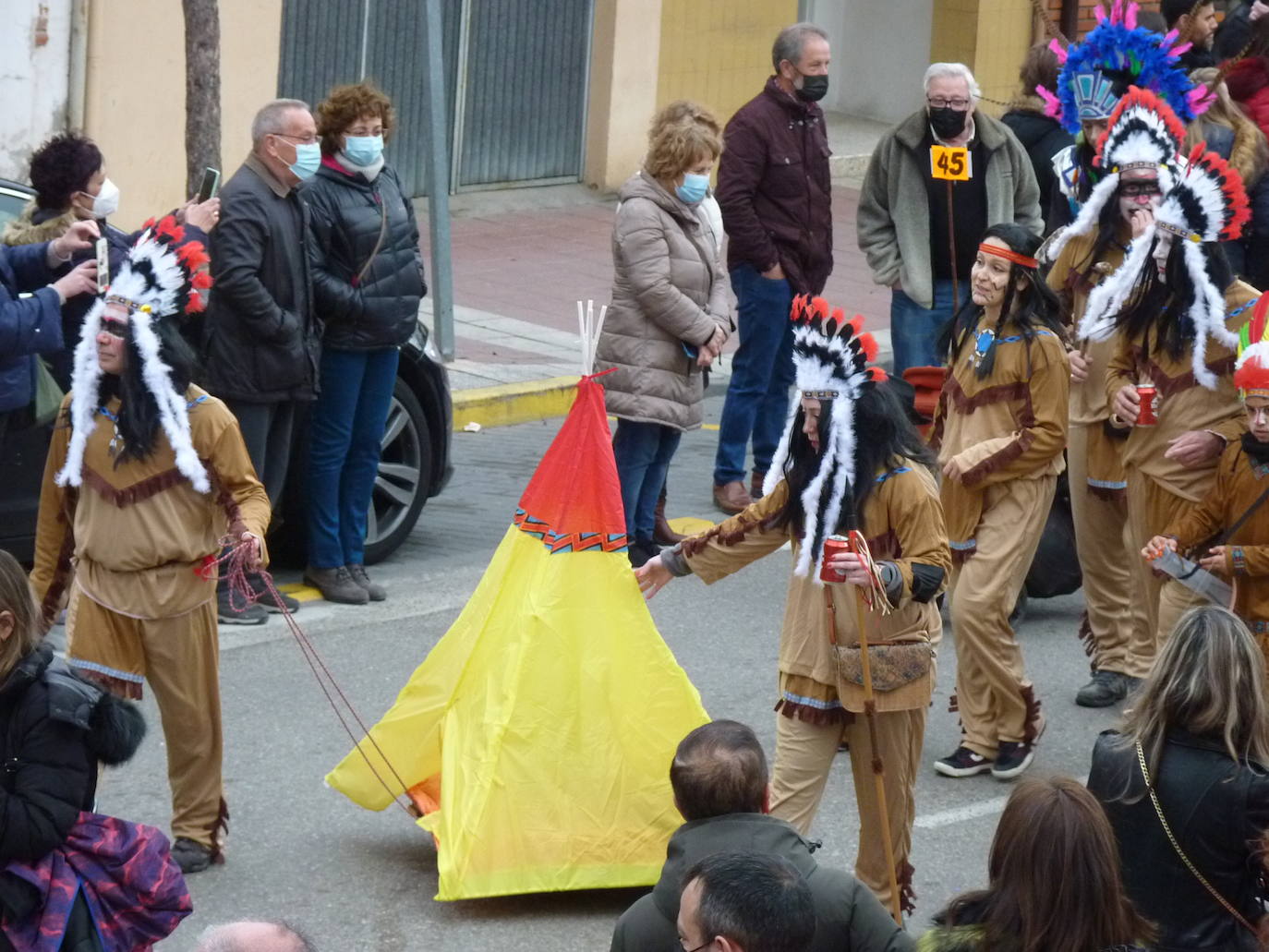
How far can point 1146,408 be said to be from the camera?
7.05 meters

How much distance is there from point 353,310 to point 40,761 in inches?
165

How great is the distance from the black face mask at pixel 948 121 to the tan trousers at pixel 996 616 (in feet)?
10.2

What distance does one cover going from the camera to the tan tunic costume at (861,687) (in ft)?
18.0

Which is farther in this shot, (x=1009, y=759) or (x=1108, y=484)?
(x=1108, y=484)

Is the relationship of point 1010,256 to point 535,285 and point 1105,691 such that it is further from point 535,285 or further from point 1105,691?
point 535,285

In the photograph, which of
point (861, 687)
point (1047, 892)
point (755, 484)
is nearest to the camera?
point (1047, 892)

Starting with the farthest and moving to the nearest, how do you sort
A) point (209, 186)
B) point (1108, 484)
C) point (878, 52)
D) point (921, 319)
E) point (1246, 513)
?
point (878, 52), point (921, 319), point (1108, 484), point (209, 186), point (1246, 513)

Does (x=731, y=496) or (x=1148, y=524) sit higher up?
(x=1148, y=524)

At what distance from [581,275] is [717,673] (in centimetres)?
748

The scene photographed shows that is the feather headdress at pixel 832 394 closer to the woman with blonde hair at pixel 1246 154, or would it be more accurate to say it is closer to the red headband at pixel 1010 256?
the red headband at pixel 1010 256

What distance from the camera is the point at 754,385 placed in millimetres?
10062

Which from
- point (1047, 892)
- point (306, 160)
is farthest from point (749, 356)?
point (1047, 892)

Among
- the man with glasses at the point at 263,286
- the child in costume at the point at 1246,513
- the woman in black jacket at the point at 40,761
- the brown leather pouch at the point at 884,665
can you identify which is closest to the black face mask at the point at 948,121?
the man with glasses at the point at 263,286

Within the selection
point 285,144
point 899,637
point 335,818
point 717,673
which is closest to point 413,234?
point 285,144
